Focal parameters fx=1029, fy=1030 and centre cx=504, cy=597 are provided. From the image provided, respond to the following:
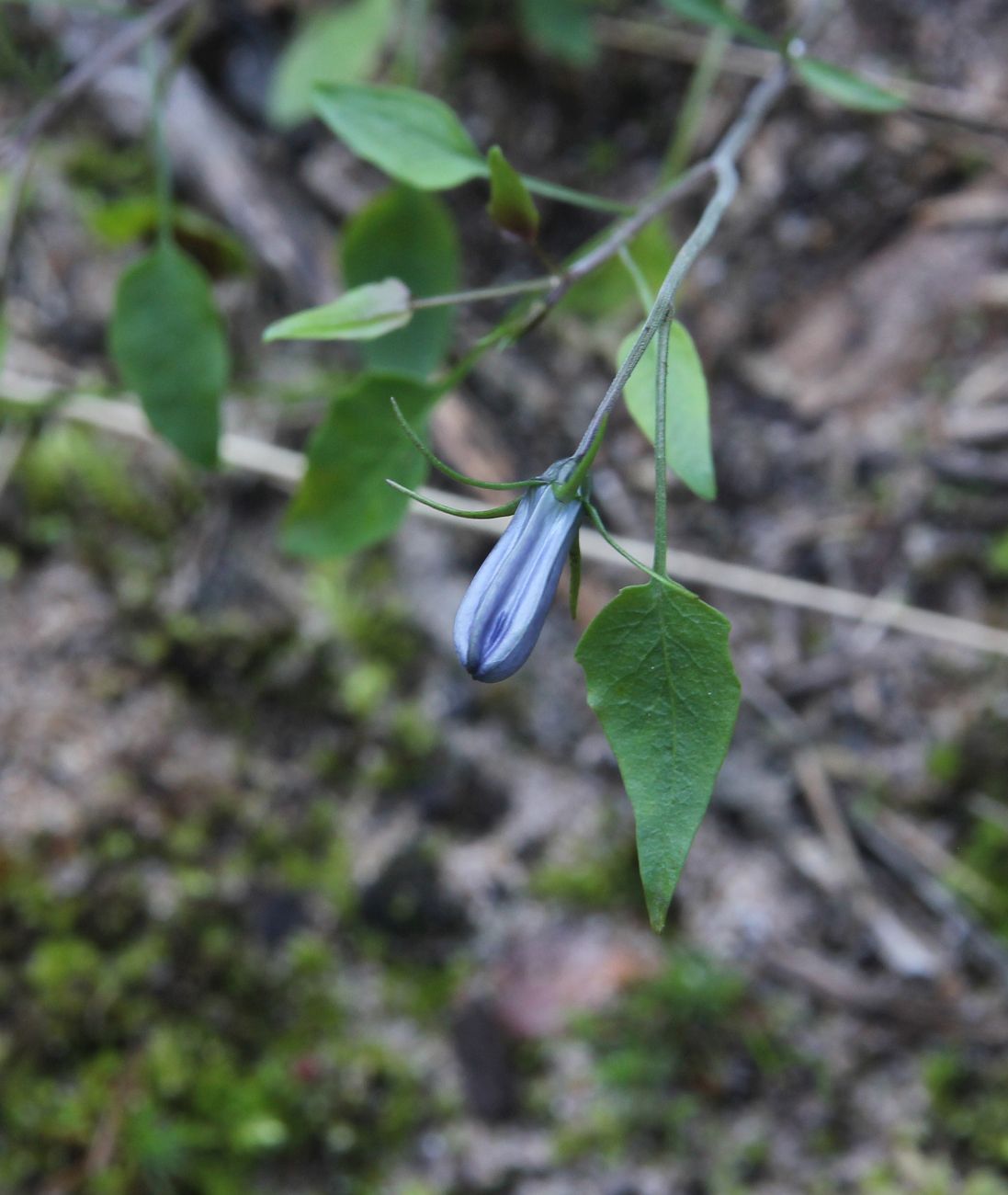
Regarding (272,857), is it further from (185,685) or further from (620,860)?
(620,860)

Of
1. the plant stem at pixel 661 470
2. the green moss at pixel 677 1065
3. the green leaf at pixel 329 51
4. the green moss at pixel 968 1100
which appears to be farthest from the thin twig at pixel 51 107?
the green moss at pixel 968 1100

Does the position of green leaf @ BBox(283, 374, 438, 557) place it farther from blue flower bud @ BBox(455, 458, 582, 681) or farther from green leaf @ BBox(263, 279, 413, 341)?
blue flower bud @ BBox(455, 458, 582, 681)

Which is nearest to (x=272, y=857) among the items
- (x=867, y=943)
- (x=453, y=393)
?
(x=453, y=393)

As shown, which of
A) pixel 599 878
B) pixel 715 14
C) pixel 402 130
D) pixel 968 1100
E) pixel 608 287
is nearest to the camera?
pixel 402 130

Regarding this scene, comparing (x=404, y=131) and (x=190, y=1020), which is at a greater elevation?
(x=404, y=131)

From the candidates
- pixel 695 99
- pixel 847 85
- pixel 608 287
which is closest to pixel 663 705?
pixel 847 85

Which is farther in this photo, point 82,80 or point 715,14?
point 82,80

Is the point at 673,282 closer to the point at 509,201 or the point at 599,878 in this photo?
the point at 509,201

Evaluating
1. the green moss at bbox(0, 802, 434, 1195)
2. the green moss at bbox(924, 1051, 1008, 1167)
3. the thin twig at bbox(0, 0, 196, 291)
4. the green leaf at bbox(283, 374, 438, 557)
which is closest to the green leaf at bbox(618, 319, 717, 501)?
the green leaf at bbox(283, 374, 438, 557)
